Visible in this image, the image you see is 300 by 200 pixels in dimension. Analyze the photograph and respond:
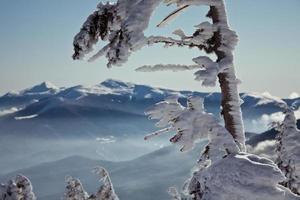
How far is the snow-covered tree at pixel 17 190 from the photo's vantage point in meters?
23.3

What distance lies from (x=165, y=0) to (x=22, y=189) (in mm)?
20068

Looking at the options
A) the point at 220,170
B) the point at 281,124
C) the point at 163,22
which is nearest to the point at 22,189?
the point at 281,124

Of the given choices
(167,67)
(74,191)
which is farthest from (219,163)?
(74,191)

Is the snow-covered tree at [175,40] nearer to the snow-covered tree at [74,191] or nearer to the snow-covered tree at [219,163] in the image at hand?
the snow-covered tree at [219,163]

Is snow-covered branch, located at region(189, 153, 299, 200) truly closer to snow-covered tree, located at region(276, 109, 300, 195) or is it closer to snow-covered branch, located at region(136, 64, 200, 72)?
snow-covered branch, located at region(136, 64, 200, 72)

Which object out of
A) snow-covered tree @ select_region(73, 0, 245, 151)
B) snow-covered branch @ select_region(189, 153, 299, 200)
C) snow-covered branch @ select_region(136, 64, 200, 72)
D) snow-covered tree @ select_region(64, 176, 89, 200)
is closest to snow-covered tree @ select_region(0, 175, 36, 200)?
snow-covered tree @ select_region(64, 176, 89, 200)

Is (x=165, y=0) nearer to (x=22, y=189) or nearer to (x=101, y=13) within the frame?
(x=101, y=13)

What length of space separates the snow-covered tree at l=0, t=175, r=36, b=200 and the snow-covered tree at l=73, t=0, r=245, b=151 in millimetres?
18893

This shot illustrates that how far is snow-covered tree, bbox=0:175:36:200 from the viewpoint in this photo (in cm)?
2334

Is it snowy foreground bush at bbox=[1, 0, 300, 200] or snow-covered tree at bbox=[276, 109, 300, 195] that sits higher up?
snowy foreground bush at bbox=[1, 0, 300, 200]

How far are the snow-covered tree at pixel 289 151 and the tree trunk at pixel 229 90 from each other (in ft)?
29.8

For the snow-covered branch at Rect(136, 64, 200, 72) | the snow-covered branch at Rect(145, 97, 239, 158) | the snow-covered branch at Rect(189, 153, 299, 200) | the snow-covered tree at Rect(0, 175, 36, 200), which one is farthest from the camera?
the snow-covered tree at Rect(0, 175, 36, 200)

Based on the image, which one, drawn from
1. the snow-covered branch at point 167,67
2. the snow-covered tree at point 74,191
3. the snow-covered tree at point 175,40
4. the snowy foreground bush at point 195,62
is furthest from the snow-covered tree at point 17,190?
the snow-covered tree at point 175,40

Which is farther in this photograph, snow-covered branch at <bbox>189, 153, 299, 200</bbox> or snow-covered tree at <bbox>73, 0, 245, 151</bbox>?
snow-covered tree at <bbox>73, 0, 245, 151</bbox>
